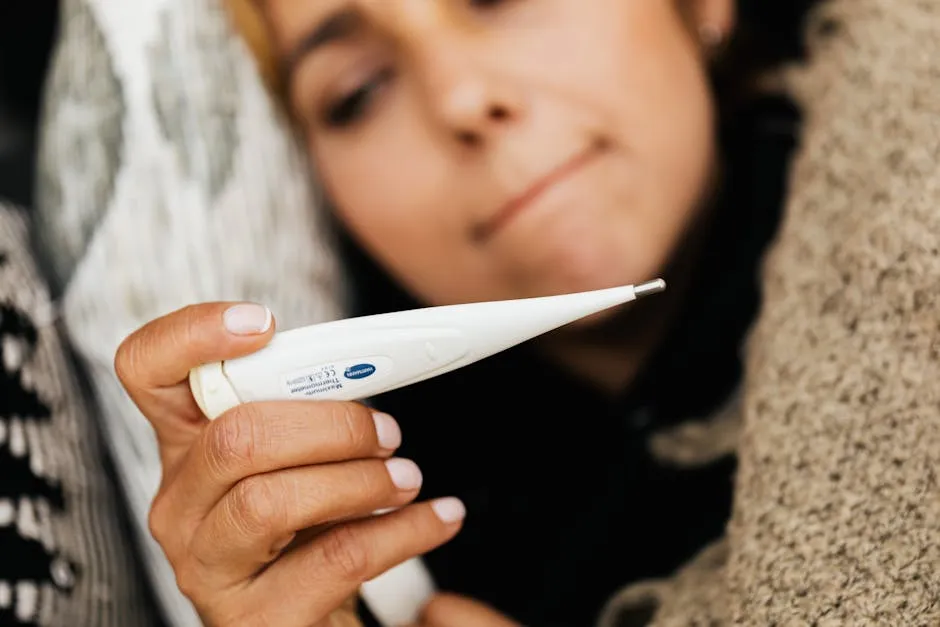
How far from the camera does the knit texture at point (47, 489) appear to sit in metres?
0.55

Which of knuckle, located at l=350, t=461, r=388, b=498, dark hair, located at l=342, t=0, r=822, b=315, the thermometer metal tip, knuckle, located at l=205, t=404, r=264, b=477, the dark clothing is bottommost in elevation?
the dark clothing

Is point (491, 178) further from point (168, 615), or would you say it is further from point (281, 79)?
point (168, 615)

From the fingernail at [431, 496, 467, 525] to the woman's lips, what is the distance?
0.23 meters

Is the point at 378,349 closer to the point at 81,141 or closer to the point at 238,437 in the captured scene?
the point at 238,437

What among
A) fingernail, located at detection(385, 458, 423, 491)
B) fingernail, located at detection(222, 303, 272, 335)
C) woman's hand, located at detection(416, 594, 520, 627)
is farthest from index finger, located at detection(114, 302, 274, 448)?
woman's hand, located at detection(416, 594, 520, 627)

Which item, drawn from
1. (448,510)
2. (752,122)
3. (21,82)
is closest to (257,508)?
(448,510)

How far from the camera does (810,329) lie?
1.71 ft

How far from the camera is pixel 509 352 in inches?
33.9

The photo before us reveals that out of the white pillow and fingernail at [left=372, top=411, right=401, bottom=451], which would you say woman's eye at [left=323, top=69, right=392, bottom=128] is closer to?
the white pillow

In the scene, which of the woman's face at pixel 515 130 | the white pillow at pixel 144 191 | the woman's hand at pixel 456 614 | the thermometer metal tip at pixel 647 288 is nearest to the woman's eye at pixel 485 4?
the woman's face at pixel 515 130

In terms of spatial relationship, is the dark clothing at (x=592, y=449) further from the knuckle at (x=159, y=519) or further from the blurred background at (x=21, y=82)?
the blurred background at (x=21, y=82)

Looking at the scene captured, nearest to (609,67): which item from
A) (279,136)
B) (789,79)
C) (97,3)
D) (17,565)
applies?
(789,79)

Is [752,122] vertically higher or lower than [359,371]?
lower

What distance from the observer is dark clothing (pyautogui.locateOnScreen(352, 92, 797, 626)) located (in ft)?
2.29
